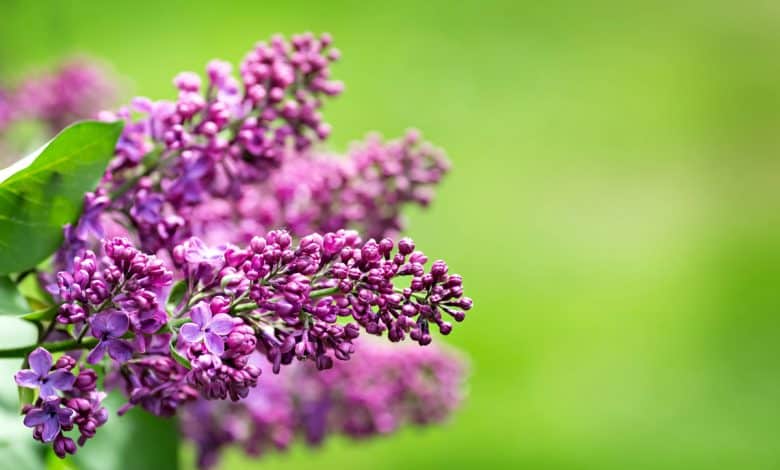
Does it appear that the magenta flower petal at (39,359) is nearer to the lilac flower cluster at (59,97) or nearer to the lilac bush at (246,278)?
the lilac bush at (246,278)

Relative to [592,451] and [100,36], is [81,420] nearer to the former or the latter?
[592,451]

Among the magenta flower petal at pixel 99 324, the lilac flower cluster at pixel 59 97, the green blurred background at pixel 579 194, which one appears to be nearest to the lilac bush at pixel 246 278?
the magenta flower petal at pixel 99 324

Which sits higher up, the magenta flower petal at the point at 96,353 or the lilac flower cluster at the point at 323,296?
the lilac flower cluster at the point at 323,296

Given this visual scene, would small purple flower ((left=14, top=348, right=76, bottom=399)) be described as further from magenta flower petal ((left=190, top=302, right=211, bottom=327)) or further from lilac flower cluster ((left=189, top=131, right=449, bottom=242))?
lilac flower cluster ((left=189, top=131, right=449, bottom=242))

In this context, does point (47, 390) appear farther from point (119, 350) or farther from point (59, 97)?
point (59, 97)

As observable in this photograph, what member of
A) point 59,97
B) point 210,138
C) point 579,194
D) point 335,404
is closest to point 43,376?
point 210,138

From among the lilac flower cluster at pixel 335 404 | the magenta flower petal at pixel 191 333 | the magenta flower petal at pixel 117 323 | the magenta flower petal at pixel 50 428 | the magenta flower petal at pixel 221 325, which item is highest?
the lilac flower cluster at pixel 335 404

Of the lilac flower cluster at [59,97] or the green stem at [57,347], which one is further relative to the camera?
the lilac flower cluster at [59,97]

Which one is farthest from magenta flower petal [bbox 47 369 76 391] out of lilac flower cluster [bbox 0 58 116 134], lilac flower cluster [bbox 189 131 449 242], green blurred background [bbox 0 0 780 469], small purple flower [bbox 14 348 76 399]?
green blurred background [bbox 0 0 780 469]
